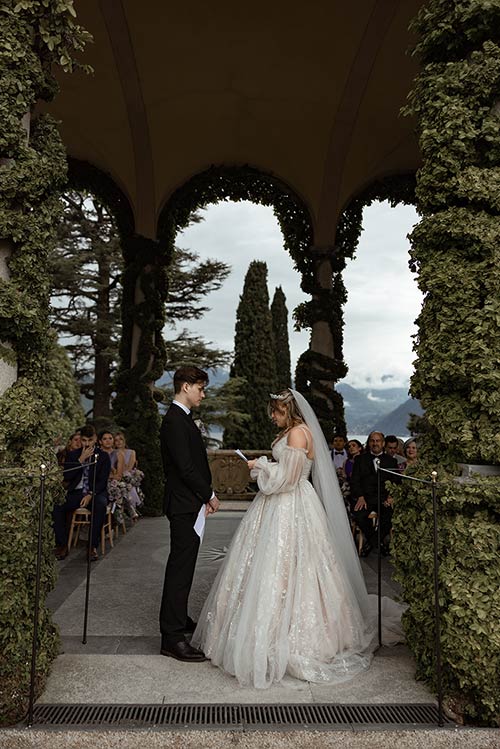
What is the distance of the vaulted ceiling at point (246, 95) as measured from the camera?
27.4 feet

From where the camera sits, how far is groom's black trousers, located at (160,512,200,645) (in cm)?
396

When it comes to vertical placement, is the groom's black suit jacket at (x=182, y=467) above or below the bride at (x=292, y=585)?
above

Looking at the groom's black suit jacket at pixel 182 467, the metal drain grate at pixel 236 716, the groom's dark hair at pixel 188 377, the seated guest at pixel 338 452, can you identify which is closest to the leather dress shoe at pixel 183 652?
the metal drain grate at pixel 236 716

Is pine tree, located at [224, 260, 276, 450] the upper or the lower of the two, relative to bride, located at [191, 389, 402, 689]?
upper

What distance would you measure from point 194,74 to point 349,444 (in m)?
→ 6.44

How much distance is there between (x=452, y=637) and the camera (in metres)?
3.24

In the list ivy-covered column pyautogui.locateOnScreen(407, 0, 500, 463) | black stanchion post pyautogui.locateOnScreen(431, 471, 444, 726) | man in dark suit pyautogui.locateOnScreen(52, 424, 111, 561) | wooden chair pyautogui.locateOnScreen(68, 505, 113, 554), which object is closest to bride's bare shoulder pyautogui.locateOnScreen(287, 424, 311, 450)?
ivy-covered column pyautogui.locateOnScreen(407, 0, 500, 463)

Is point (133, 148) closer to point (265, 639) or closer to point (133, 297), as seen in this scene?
point (133, 297)

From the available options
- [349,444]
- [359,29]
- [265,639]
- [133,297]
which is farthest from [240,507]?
[359,29]

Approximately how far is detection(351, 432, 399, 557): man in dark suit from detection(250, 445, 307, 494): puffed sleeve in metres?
3.26

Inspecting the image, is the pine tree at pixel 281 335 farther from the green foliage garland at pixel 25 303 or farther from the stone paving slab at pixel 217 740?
the stone paving slab at pixel 217 740

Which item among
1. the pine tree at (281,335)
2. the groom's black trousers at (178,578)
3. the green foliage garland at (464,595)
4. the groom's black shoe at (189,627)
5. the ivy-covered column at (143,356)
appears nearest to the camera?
the green foliage garland at (464,595)

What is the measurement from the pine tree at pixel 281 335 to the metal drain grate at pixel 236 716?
80.1 ft

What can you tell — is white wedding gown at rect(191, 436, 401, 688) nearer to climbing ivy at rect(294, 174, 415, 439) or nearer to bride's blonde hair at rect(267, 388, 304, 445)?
bride's blonde hair at rect(267, 388, 304, 445)
